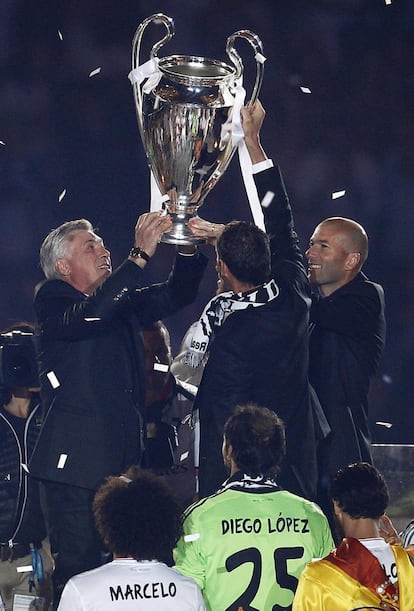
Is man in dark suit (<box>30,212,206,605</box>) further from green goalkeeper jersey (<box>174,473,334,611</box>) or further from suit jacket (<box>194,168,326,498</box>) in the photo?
green goalkeeper jersey (<box>174,473,334,611</box>)

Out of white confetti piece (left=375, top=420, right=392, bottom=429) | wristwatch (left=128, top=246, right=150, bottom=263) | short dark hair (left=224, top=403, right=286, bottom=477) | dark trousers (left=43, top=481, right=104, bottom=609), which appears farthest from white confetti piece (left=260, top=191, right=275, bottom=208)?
white confetti piece (left=375, top=420, right=392, bottom=429)

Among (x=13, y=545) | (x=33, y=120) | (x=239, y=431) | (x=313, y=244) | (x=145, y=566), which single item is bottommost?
(x=13, y=545)

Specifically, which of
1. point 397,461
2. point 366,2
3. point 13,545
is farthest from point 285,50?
point 13,545

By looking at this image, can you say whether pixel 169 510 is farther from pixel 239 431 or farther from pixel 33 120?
pixel 33 120

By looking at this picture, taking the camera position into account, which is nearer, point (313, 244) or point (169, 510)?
point (169, 510)

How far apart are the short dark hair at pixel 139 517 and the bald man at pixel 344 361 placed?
1.29m

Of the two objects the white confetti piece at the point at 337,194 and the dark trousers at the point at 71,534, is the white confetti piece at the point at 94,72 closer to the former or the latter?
the white confetti piece at the point at 337,194

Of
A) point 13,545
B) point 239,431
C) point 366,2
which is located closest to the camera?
point 239,431

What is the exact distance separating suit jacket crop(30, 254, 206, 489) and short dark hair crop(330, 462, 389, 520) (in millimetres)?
1017

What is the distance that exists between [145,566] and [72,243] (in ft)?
5.07

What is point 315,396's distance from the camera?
377cm

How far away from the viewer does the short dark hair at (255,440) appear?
9.32 ft

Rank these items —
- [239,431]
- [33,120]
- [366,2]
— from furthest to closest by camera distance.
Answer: [366,2] → [33,120] → [239,431]

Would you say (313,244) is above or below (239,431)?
above
